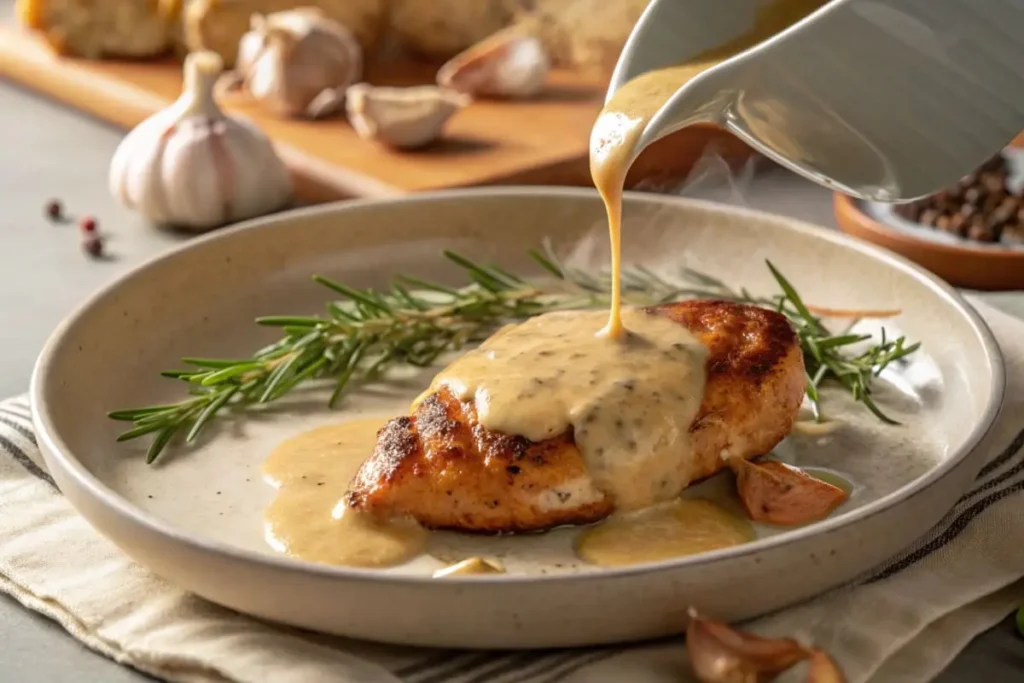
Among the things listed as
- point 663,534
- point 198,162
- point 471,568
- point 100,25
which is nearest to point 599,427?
point 663,534

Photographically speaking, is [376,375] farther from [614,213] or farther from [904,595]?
[904,595]

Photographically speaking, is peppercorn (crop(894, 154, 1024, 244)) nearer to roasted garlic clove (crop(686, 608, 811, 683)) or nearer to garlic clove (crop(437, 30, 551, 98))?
garlic clove (crop(437, 30, 551, 98))

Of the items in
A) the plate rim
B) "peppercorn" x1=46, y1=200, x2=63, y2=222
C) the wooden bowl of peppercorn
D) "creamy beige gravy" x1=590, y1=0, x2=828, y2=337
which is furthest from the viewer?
"peppercorn" x1=46, y1=200, x2=63, y2=222

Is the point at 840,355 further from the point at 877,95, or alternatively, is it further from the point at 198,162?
the point at 198,162

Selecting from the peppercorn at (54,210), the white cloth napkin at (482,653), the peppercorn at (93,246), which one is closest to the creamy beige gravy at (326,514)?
the white cloth napkin at (482,653)

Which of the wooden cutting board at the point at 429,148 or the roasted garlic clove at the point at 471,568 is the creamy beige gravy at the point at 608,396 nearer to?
the roasted garlic clove at the point at 471,568

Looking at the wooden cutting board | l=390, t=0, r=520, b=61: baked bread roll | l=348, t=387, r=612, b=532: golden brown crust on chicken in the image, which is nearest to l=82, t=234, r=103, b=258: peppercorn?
the wooden cutting board
